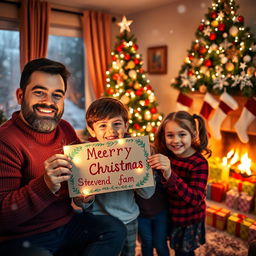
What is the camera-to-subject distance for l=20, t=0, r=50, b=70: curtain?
3430 millimetres

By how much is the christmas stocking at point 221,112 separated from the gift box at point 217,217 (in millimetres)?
908

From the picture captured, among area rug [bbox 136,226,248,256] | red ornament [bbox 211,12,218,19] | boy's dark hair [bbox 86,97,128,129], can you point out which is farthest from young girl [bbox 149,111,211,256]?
red ornament [bbox 211,12,218,19]

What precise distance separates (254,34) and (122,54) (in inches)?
62.8

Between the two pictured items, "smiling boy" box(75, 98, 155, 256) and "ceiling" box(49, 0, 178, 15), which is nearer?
"smiling boy" box(75, 98, 155, 256)

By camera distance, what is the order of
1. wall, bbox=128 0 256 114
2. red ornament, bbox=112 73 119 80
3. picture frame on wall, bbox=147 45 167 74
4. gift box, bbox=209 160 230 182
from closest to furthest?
gift box, bbox=209 160 230 182 < red ornament, bbox=112 73 119 80 < wall, bbox=128 0 256 114 < picture frame on wall, bbox=147 45 167 74

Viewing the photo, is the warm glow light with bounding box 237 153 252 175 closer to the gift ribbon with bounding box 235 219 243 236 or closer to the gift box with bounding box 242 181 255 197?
the gift box with bounding box 242 181 255 197

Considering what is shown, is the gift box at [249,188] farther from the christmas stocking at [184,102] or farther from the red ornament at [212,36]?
the red ornament at [212,36]

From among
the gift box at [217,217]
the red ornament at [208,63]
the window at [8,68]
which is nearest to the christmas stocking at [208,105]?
the red ornament at [208,63]

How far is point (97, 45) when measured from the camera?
4.14 m

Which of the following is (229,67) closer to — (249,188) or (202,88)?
(202,88)

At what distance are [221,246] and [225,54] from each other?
1.95 m

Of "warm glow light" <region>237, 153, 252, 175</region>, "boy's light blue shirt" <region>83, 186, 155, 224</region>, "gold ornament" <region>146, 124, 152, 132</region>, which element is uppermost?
"gold ornament" <region>146, 124, 152, 132</region>

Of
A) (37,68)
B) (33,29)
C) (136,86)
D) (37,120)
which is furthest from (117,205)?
(33,29)

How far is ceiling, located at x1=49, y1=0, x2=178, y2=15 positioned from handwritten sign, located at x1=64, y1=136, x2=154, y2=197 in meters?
3.16
